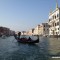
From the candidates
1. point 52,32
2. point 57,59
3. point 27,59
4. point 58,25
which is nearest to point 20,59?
point 27,59

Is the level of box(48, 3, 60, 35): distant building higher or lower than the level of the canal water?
higher

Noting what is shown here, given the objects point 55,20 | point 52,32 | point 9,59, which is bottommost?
point 9,59

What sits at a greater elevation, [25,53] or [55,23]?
[55,23]

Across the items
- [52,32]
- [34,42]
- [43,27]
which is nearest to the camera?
[34,42]

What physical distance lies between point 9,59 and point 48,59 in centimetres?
279

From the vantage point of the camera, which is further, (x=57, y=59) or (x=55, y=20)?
(x=55, y=20)

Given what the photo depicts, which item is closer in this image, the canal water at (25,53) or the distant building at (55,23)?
the canal water at (25,53)

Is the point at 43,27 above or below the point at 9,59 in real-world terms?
above

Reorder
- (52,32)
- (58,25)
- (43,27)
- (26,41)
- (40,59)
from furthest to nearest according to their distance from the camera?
1. (43,27)
2. (52,32)
3. (58,25)
4. (26,41)
5. (40,59)

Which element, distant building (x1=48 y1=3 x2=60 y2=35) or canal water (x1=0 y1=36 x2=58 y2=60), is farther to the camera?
distant building (x1=48 y1=3 x2=60 y2=35)

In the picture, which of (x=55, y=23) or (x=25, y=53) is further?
(x=55, y=23)

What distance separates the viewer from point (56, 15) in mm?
52250

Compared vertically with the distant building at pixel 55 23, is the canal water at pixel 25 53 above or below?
below

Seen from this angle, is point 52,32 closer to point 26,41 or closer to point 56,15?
point 56,15
